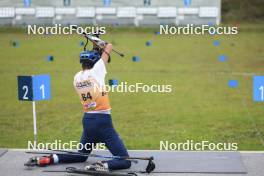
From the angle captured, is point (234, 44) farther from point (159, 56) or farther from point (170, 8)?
point (170, 8)

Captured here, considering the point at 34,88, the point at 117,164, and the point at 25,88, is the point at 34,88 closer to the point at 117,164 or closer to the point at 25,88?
the point at 25,88

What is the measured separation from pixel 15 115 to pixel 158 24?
22918mm

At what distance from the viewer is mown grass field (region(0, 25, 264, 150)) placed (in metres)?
11.0

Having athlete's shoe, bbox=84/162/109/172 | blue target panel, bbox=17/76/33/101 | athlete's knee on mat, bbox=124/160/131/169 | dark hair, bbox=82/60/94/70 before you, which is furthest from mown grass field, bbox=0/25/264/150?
dark hair, bbox=82/60/94/70

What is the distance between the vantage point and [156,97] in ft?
49.1

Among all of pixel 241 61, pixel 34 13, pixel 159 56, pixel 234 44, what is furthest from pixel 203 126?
pixel 34 13

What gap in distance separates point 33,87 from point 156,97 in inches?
266

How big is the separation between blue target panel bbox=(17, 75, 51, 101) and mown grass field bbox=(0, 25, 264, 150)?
70.7 inches

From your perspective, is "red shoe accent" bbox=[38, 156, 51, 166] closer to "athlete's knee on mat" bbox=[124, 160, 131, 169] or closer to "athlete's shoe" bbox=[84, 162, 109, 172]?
"athlete's shoe" bbox=[84, 162, 109, 172]

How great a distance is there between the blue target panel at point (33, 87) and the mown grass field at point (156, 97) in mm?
1797

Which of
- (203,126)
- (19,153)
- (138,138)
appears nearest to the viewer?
(19,153)

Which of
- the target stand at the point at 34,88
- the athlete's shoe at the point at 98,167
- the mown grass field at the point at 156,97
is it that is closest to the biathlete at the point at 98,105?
the athlete's shoe at the point at 98,167

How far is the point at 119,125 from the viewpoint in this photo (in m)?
11.8

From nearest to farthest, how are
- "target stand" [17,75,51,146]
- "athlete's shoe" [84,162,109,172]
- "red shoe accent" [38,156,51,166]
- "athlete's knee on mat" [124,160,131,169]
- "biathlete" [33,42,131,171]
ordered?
"athlete's shoe" [84,162,109,172]
"biathlete" [33,42,131,171]
"athlete's knee on mat" [124,160,131,169]
"red shoe accent" [38,156,51,166]
"target stand" [17,75,51,146]
